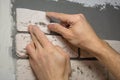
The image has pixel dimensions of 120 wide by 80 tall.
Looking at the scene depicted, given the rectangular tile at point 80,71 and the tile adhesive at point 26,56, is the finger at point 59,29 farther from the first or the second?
the rectangular tile at point 80,71

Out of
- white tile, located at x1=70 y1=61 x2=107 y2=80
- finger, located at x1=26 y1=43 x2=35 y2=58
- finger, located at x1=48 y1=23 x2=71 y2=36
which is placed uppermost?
finger, located at x1=48 y1=23 x2=71 y2=36

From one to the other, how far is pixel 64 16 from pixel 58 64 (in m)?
0.25

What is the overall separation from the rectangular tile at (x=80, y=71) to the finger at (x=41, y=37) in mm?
126

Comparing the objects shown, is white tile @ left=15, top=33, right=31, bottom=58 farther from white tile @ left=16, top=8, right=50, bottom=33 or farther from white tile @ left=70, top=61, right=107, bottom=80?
white tile @ left=70, top=61, right=107, bottom=80

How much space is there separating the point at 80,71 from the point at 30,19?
15.6 inches

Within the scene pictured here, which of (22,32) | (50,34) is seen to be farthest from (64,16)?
(22,32)

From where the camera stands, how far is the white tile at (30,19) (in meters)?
1.00

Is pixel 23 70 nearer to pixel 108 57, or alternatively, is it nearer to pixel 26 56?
pixel 26 56

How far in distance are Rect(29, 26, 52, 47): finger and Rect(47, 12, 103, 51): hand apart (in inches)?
3.0

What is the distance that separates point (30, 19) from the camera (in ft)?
3.35

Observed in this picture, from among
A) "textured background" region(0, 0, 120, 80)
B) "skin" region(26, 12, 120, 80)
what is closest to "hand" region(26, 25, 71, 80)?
"skin" region(26, 12, 120, 80)

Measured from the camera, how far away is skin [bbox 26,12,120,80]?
95 cm

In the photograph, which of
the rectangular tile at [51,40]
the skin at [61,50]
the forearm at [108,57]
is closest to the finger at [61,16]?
the skin at [61,50]

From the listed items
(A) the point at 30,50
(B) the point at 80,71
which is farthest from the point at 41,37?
(B) the point at 80,71
